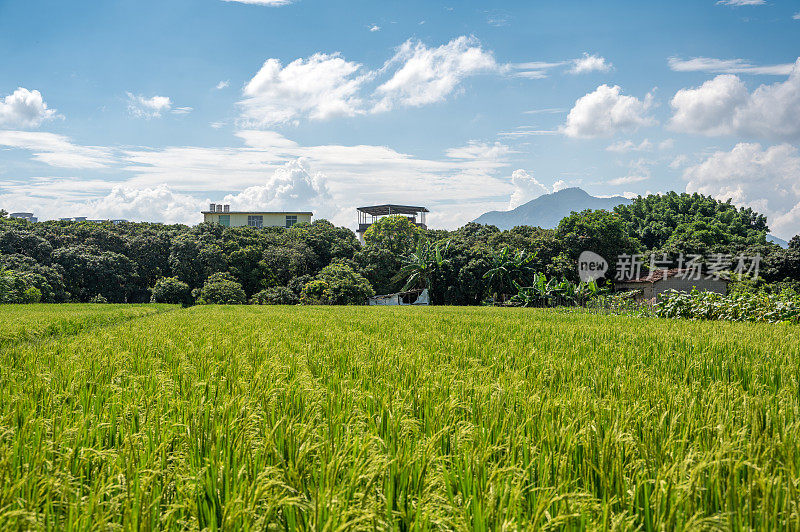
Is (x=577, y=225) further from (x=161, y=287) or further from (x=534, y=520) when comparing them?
(x=534, y=520)

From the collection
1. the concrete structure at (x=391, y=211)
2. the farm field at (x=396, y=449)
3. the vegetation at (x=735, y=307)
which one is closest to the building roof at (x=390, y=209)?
the concrete structure at (x=391, y=211)

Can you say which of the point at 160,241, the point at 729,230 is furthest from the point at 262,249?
the point at 729,230

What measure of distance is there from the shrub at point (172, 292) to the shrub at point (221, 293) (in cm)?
146

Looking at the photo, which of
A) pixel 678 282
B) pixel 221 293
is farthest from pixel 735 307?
pixel 221 293

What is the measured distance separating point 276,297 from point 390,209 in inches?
761

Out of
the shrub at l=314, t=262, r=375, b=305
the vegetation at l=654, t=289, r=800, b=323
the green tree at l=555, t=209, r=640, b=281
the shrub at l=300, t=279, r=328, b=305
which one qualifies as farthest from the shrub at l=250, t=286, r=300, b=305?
the vegetation at l=654, t=289, r=800, b=323

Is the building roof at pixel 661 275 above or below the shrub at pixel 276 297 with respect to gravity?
above

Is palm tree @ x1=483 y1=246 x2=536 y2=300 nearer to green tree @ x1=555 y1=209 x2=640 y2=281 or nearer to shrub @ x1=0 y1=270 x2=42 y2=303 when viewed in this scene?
green tree @ x1=555 y1=209 x2=640 y2=281

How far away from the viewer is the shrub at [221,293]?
29.6 m

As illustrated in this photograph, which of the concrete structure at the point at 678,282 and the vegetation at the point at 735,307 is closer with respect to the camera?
the vegetation at the point at 735,307

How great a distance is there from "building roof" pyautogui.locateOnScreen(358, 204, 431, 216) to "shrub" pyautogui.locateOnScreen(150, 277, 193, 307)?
833 inches

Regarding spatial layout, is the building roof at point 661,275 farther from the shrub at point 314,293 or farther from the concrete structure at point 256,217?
the concrete structure at point 256,217

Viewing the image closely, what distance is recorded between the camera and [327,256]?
3762cm

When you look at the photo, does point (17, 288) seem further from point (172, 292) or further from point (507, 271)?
point (507, 271)
